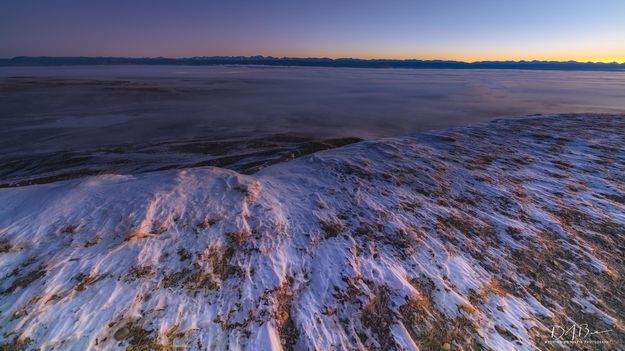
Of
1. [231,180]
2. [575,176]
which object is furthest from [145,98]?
[575,176]

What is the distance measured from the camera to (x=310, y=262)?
4.54 m

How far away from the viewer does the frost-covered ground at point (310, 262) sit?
3385mm

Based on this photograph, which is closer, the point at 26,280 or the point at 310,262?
the point at 26,280

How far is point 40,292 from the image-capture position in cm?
362

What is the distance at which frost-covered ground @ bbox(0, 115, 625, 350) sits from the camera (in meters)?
3.38

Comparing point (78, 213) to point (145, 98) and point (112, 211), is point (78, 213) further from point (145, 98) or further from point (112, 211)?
point (145, 98)

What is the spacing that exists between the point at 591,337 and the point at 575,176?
6.50 m
